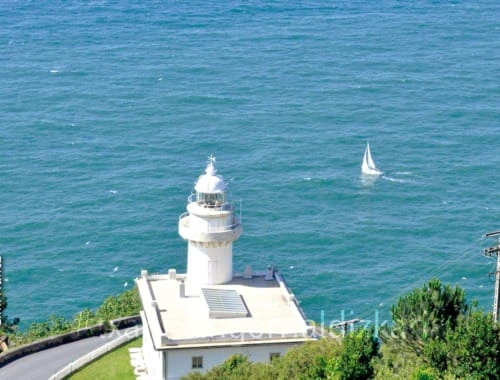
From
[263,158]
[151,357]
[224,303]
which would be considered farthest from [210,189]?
[263,158]

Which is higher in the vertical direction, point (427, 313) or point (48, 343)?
point (48, 343)

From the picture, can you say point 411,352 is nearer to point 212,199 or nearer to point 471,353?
point 471,353

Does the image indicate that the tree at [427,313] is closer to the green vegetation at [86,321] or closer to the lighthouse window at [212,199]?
the lighthouse window at [212,199]

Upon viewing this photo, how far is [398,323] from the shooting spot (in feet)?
169

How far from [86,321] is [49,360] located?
7.37 m

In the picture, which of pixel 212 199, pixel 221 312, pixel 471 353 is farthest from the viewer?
pixel 212 199

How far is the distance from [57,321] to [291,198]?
46.5m

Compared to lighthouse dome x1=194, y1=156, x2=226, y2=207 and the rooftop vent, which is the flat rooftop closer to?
the rooftop vent

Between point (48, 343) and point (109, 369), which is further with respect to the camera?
point (48, 343)

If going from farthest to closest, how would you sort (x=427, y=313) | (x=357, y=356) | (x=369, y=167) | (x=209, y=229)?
(x=369, y=167) < (x=209, y=229) < (x=427, y=313) < (x=357, y=356)

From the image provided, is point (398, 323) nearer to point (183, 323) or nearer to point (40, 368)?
point (183, 323)

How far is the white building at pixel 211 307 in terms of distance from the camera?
55.7 m

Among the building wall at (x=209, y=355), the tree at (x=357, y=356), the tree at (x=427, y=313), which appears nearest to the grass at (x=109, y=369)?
the building wall at (x=209, y=355)

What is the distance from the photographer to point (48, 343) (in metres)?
64.9
